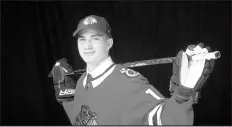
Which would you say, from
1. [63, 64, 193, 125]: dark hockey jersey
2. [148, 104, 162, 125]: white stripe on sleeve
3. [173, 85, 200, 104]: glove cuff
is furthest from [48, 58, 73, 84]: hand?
[173, 85, 200, 104]: glove cuff

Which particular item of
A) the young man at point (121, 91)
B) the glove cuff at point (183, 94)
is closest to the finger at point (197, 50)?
the young man at point (121, 91)

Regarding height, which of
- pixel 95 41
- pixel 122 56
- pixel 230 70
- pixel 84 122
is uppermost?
pixel 95 41

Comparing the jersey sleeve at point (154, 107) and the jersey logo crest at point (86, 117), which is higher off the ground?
Result: the jersey sleeve at point (154, 107)

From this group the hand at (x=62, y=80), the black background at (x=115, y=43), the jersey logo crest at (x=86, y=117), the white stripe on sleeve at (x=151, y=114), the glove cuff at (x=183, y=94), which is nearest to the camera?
the glove cuff at (x=183, y=94)

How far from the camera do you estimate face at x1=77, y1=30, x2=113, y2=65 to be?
1.24 m

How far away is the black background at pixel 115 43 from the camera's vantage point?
1.64 m

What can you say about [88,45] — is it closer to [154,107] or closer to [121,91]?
[121,91]

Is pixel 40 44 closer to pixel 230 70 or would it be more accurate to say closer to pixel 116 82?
pixel 116 82

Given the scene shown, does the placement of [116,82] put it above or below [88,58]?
below

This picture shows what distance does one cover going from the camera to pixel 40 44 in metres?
1.79

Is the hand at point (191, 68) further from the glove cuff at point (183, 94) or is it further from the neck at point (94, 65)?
the neck at point (94, 65)

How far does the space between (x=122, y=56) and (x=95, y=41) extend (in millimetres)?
448

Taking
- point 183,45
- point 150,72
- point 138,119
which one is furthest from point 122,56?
point 138,119

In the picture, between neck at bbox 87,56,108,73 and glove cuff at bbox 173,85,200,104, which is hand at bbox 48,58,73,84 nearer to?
neck at bbox 87,56,108,73
